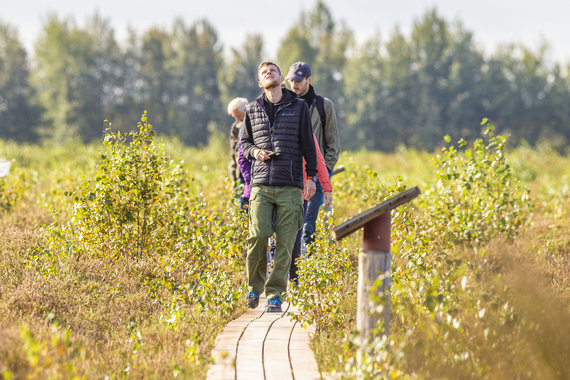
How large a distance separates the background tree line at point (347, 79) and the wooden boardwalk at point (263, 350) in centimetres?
4408

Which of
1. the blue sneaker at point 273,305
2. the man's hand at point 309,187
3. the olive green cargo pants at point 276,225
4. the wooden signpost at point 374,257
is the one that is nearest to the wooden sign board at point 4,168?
the olive green cargo pants at point 276,225

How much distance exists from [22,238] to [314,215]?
3933mm

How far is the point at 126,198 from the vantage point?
22.0 ft

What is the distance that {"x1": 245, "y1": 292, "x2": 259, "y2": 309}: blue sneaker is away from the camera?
576 centimetres

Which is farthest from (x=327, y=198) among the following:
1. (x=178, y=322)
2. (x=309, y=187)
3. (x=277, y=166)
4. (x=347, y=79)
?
(x=347, y=79)

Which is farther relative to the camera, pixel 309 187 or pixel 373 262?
pixel 309 187

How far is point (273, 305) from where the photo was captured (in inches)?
222

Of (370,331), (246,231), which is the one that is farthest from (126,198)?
(370,331)

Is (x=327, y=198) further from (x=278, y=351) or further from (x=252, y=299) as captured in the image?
(x=278, y=351)

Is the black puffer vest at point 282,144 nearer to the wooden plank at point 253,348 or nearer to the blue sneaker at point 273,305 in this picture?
the blue sneaker at point 273,305

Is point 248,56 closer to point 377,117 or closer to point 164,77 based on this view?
point 164,77

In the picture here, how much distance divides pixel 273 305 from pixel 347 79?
4917cm

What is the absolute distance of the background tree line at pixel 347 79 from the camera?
49.5m

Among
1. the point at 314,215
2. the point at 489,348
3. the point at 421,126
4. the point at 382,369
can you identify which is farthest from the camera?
the point at 421,126
